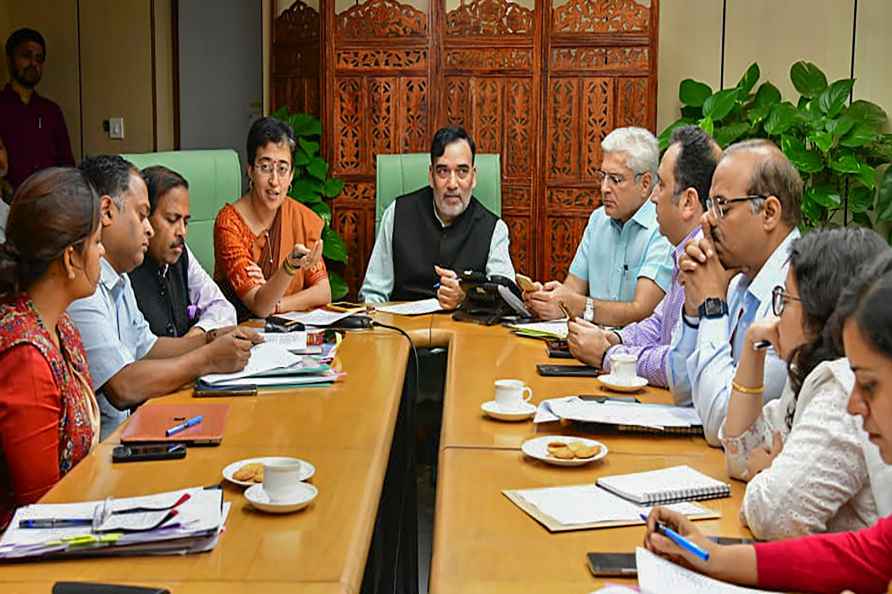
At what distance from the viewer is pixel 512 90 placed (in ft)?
17.0

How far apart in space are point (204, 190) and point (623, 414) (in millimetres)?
2405

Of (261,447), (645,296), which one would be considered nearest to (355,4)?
(645,296)

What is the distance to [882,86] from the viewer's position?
542cm

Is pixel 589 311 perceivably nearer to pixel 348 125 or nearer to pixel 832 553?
pixel 348 125

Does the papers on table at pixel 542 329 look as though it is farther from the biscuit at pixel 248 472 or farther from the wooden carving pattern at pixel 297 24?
the wooden carving pattern at pixel 297 24

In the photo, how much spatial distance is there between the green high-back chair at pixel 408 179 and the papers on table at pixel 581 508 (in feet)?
9.33

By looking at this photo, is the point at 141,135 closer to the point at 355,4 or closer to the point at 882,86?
the point at 355,4

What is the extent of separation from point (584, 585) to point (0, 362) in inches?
47.2

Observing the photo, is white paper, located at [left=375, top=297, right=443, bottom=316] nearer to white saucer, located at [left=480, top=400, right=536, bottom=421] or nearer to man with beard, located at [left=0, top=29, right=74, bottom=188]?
white saucer, located at [left=480, top=400, right=536, bottom=421]

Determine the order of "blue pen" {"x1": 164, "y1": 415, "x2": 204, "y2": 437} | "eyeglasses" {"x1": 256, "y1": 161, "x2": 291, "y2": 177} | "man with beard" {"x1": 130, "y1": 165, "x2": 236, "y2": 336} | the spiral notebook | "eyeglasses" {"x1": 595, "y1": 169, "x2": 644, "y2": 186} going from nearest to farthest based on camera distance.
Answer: the spiral notebook, "blue pen" {"x1": 164, "y1": 415, "x2": 204, "y2": 437}, "man with beard" {"x1": 130, "y1": 165, "x2": 236, "y2": 336}, "eyeglasses" {"x1": 595, "y1": 169, "x2": 644, "y2": 186}, "eyeglasses" {"x1": 256, "y1": 161, "x2": 291, "y2": 177}

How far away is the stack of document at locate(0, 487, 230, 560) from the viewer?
61.7 inches

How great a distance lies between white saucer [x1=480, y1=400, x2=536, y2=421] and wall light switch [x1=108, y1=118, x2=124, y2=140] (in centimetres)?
469

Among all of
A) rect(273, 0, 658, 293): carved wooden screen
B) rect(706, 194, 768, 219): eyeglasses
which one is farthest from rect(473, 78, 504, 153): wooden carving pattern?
rect(706, 194, 768, 219): eyeglasses

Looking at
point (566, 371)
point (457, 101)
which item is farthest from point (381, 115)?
point (566, 371)
